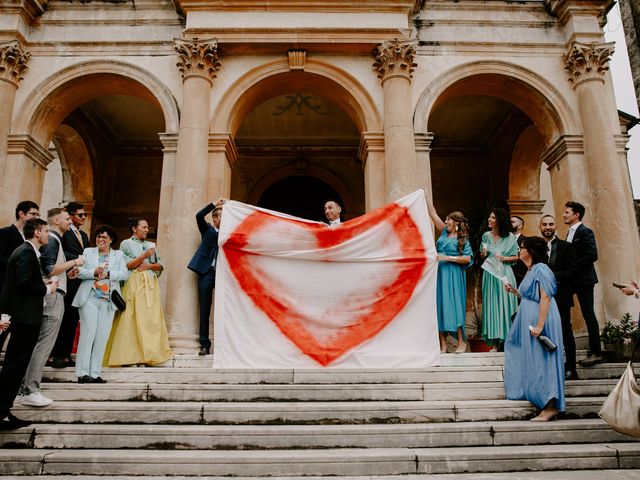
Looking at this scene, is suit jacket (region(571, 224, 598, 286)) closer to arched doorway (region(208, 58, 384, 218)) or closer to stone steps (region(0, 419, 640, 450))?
stone steps (region(0, 419, 640, 450))

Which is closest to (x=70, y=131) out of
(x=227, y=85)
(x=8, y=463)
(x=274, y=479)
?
(x=227, y=85)

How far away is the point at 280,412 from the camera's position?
4.67 m

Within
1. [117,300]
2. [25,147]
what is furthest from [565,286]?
[25,147]

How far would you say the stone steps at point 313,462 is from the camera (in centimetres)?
388

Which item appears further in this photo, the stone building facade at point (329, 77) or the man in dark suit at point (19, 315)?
the stone building facade at point (329, 77)

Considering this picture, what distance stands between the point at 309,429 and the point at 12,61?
8947 millimetres

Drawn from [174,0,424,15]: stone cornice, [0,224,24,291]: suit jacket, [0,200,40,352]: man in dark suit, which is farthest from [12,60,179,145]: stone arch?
[0,224,24,291]: suit jacket

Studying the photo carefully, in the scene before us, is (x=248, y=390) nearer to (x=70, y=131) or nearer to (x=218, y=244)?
(x=218, y=244)

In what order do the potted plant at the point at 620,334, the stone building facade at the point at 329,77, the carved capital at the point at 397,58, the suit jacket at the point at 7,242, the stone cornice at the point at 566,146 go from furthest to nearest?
the stone cornice at the point at 566,146
the carved capital at the point at 397,58
the stone building facade at the point at 329,77
the potted plant at the point at 620,334
the suit jacket at the point at 7,242

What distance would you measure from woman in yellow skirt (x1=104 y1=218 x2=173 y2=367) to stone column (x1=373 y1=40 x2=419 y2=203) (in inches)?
166

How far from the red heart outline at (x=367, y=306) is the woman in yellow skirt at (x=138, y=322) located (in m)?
1.08

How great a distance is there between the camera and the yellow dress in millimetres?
6184

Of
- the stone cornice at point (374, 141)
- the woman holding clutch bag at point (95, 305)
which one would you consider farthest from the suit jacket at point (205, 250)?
the stone cornice at point (374, 141)

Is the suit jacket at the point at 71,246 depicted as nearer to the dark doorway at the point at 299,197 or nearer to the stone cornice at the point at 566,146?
the dark doorway at the point at 299,197
